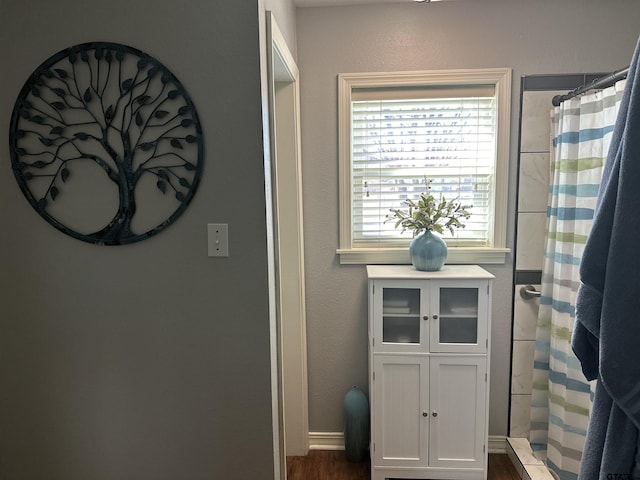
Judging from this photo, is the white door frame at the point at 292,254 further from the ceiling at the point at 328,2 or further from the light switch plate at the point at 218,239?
the light switch plate at the point at 218,239

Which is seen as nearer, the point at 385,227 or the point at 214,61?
the point at 214,61

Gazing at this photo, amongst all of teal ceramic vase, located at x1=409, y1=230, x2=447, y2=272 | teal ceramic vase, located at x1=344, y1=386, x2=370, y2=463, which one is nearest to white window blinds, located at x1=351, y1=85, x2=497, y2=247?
teal ceramic vase, located at x1=409, y1=230, x2=447, y2=272

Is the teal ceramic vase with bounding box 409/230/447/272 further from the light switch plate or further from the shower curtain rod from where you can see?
the light switch plate

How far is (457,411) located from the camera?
1.88m

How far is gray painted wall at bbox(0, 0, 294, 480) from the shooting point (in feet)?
4.26

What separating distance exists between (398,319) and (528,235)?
0.87 m

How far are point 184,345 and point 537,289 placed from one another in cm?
182

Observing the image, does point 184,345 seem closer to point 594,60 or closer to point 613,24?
point 594,60

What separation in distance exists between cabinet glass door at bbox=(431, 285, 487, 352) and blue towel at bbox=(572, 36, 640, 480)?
88 centimetres

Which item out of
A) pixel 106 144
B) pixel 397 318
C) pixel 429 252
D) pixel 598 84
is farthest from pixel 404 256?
pixel 106 144

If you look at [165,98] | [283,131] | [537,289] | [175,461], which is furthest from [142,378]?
[537,289]

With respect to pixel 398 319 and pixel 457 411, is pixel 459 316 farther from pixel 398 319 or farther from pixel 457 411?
pixel 457 411

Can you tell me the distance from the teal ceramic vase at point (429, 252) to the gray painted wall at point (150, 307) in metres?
0.92

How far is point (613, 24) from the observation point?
1935 mm
